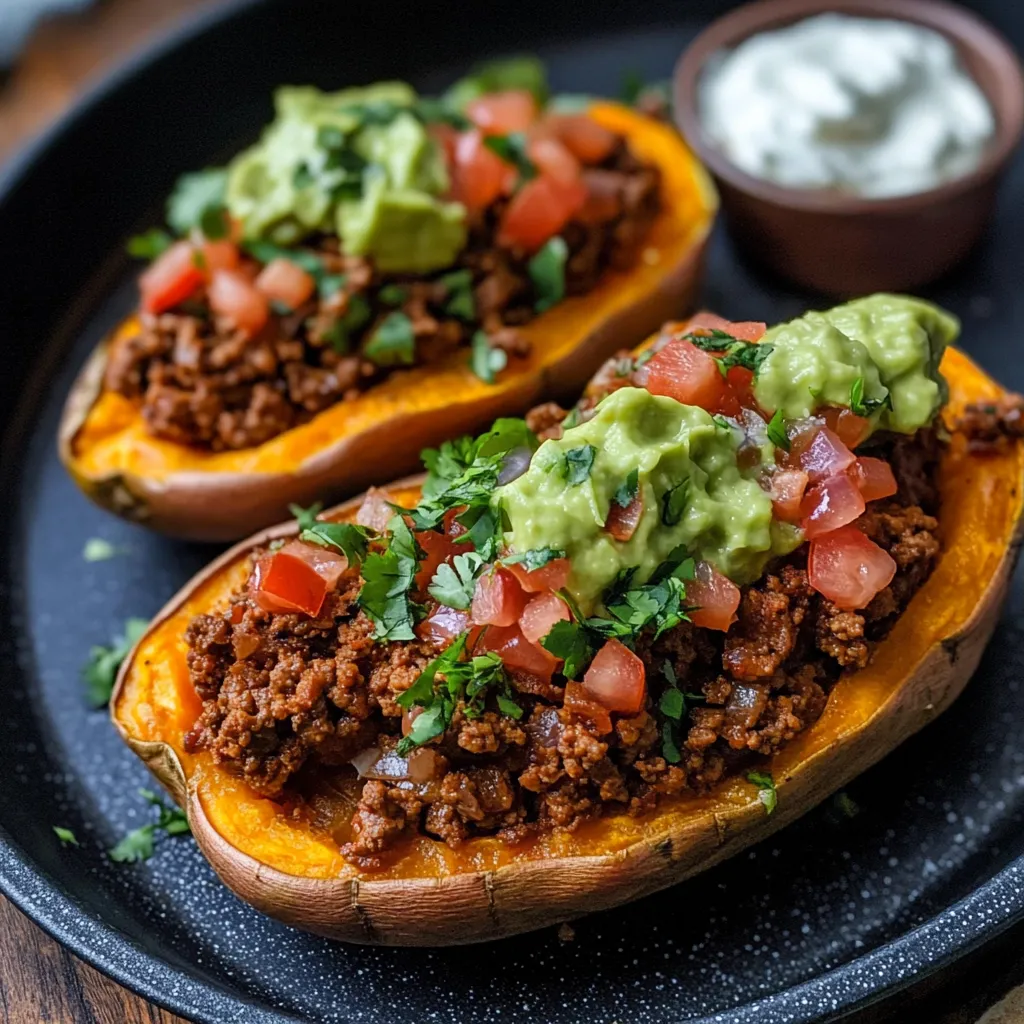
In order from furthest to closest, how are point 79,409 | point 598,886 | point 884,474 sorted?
point 79,409 < point 884,474 < point 598,886

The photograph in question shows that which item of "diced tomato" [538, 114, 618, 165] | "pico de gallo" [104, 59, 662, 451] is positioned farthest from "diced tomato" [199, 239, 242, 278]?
"diced tomato" [538, 114, 618, 165]

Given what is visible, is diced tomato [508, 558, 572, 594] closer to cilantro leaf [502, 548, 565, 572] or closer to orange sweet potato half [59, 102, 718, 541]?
cilantro leaf [502, 548, 565, 572]

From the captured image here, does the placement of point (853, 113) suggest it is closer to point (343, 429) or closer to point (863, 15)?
point (863, 15)

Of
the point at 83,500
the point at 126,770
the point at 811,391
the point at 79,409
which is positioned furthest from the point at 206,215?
the point at 811,391

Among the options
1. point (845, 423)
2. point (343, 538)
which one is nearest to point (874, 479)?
point (845, 423)

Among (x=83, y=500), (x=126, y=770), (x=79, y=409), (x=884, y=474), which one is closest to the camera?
(x=884, y=474)

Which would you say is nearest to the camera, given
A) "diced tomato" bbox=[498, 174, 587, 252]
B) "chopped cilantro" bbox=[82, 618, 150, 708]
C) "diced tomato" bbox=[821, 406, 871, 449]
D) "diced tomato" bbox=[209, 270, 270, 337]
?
"diced tomato" bbox=[821, 406, 871, 449]

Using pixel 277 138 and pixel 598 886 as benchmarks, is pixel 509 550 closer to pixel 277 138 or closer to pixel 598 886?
pixel 598 886
